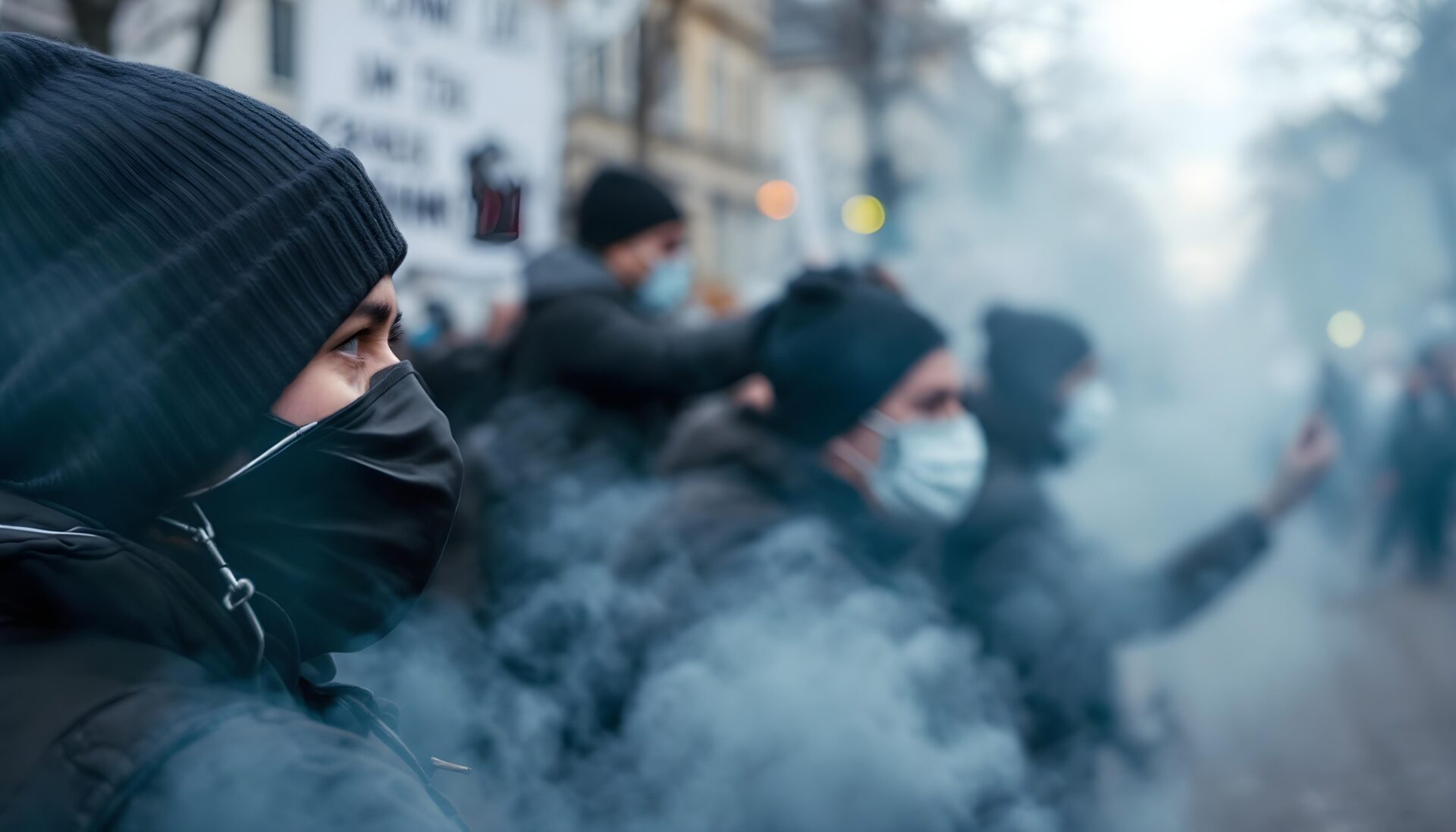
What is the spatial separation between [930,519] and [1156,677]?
5134 millimetres

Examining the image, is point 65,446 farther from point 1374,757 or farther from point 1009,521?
point 1374,757

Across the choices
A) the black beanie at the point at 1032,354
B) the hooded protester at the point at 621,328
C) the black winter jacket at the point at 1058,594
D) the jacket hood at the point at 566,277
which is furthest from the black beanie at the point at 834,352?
the black beanie at the point at 1032,354

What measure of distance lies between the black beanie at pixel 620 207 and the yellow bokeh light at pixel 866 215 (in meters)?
8.54

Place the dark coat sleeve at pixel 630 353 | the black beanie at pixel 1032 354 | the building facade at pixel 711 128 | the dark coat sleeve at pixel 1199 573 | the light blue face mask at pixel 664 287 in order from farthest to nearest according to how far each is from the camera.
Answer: the building facade at pixel 711 128, the light blue face mask at pixel 664 287, the black beanie at pixel 1032 354, the dark coat sleeve at pixel 1199 573, the dark coat sleeve at pixel 630 353

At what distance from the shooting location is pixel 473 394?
4.32m

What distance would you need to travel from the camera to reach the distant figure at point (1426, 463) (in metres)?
11.5

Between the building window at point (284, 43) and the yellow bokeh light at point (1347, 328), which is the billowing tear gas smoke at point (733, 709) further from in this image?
the yellow bokeh light at point (1347, 328)

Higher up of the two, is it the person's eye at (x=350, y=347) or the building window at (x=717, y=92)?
the person's eye at (x=350, y=347)

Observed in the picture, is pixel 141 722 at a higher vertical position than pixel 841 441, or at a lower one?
higher

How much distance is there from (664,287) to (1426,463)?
9.63m

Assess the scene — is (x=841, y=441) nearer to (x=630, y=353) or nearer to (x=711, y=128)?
(x=630, y=353)

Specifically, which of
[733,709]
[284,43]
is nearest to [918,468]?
[733,709]

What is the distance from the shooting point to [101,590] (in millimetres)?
973

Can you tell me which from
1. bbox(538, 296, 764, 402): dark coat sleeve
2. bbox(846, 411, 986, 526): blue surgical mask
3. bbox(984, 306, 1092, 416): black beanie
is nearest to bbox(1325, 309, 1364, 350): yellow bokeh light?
bbox(984, 306, 1092, 416): black beanie
